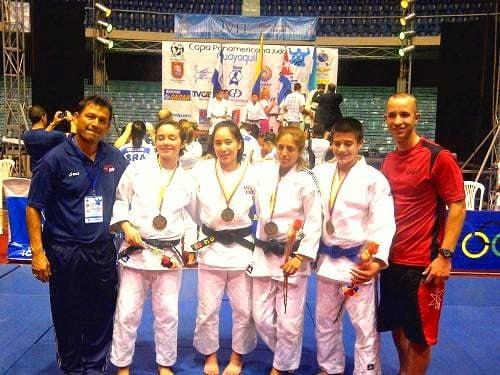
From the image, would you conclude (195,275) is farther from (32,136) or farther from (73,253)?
(73,253)

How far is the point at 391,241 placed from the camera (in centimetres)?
276

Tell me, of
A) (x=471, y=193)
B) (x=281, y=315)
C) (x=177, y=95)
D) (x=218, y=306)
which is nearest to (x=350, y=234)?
(x=281, y=315)

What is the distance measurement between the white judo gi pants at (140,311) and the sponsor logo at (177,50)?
35.2 feet

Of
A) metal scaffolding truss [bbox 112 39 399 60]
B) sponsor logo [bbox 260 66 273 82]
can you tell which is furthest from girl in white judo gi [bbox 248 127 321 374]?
metal scaffolding truss [bbox 112 39 399 60]

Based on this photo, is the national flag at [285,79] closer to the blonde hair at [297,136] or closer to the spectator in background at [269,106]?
the spectator in background at [269,106]

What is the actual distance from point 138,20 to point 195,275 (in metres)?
13.0

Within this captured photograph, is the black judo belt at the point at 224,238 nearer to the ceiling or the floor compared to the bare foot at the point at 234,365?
nearer to the ceiling

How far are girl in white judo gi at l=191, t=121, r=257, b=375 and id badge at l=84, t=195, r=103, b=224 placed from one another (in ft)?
2.00

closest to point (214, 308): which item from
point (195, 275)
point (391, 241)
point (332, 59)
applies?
point (391, 241)

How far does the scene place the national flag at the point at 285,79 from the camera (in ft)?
42.9

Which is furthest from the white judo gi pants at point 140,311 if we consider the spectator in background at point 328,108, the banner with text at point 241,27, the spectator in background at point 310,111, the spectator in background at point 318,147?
the banner with text at point 241,27

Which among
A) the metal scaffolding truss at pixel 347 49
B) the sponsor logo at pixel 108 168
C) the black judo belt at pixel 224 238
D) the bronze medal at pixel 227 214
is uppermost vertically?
the metal scaffolding truss at pixel 347 49

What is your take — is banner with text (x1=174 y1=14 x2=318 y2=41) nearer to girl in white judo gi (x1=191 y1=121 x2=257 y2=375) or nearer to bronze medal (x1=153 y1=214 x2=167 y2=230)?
girl in white judo gi (x1=191 y1=121 x2=257 y2=375)

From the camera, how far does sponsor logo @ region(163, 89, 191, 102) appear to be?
Result: 13148 millimetres
